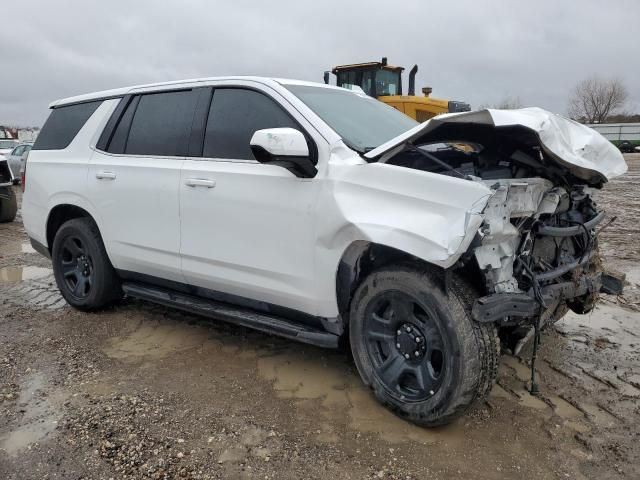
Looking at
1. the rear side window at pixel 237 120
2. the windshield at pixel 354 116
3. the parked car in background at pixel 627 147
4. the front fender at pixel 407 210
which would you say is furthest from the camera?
the parked car in background at pixel 627 147

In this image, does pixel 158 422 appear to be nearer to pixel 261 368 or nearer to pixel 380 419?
pixel 261 368

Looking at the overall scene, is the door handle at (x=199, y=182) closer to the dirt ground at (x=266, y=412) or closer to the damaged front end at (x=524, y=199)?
the damaged front end at (x=524, y=199)

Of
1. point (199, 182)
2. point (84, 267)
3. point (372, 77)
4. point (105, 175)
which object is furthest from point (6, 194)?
point (199, 182)

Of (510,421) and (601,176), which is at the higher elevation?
(601,176)

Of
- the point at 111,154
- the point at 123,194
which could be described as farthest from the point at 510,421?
the point at 111,154

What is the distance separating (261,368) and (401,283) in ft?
4.37

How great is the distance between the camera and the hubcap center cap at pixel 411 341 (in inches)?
114

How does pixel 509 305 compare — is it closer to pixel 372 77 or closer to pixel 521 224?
pixel 521 224

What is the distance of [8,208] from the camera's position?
9.99 metres

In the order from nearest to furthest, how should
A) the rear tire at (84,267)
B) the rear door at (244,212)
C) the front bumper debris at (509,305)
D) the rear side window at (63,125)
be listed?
the front bumper debris at (509,305) < the rear door at (244,212) < the rear tire at (84,267) < the rear side window at (63,125)

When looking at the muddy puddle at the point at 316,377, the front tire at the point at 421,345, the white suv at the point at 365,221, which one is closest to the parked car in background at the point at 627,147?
the white suv at the point at 365,221

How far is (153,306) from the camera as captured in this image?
5.02 metres

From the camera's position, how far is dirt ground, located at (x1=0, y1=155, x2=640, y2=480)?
2.60 meters

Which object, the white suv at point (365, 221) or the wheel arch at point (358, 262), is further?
the wheel arch at point (358, 262)
